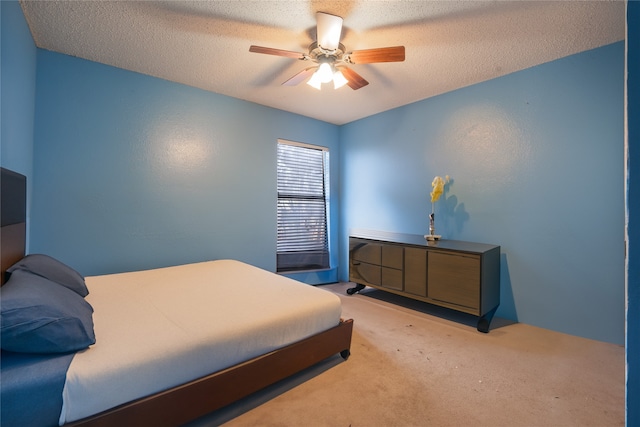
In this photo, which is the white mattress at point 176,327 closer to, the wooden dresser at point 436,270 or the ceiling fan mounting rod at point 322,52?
the wooden dresser at point 436,270

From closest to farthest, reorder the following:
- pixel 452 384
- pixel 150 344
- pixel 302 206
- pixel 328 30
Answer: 1. pixel 150 344
2. pixel 452 384
3. pixel 328 30
4. pixel 302 206

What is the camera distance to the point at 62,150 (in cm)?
249

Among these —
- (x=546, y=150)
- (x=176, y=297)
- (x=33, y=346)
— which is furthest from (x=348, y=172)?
(x=33, y=346)

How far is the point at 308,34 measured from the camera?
2.19 meters

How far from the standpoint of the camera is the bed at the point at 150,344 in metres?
1.06

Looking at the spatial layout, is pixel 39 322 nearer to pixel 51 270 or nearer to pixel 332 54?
pixel 51 270

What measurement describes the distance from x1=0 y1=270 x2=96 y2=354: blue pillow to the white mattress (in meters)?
0.09

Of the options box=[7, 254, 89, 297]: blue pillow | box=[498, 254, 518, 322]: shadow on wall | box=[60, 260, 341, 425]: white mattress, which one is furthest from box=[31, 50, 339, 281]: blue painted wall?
box=[498, 254, 518, 322]: shadow on wall

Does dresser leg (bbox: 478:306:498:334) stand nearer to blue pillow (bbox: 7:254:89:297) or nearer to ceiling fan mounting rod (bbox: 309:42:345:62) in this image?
ceiling fan mounting rod (bbox: 309:42:345:62)

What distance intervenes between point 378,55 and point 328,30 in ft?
1.32
